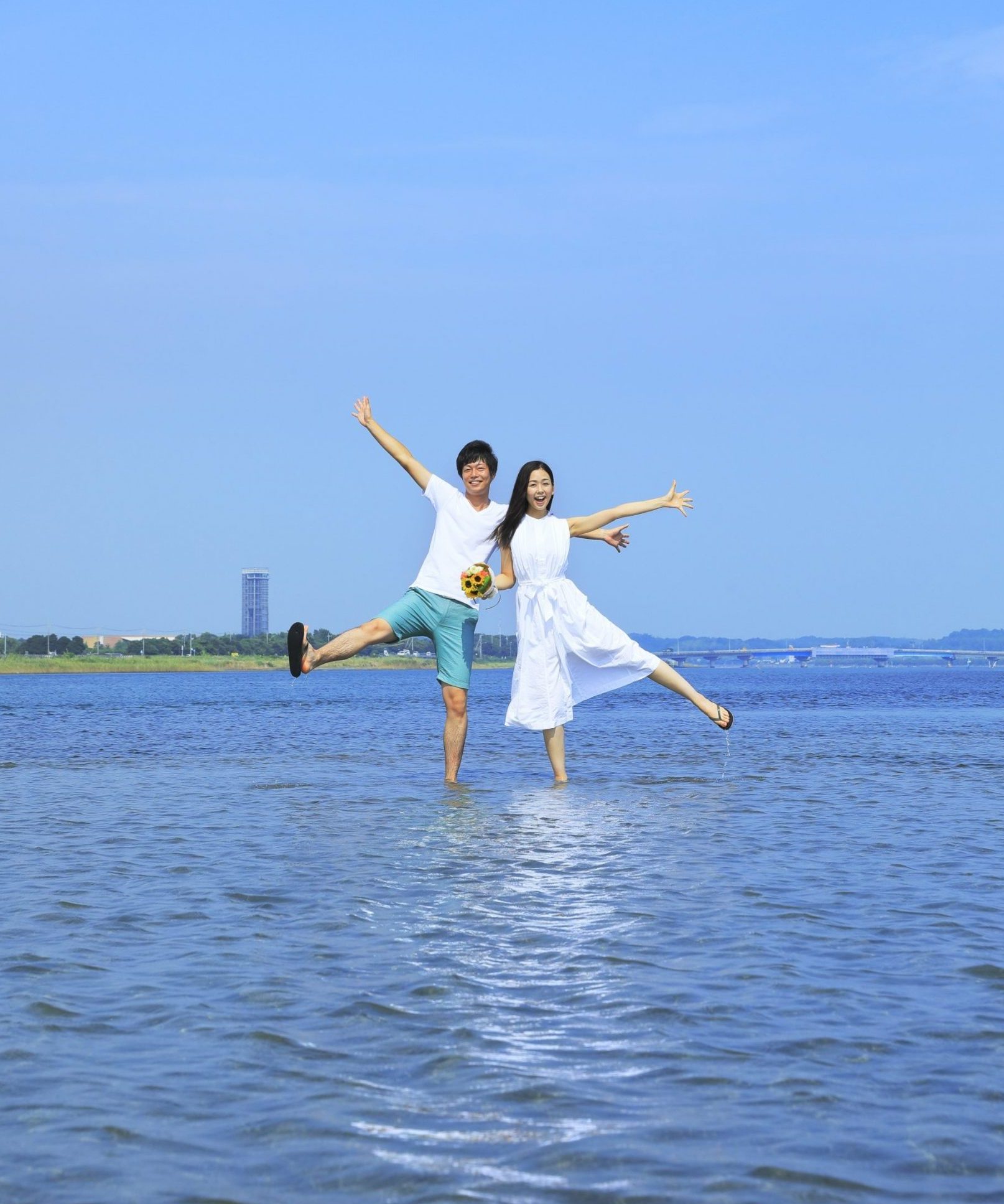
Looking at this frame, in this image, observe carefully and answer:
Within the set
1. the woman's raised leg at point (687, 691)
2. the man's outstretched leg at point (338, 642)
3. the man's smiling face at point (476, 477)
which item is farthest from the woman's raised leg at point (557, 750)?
the man's smiling face at point (476, 477)

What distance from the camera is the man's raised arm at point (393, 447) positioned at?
11000mm

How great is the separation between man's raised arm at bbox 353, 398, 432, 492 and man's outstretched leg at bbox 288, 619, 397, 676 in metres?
1.20

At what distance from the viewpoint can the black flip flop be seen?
10.6 meters

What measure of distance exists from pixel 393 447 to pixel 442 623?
1461mm

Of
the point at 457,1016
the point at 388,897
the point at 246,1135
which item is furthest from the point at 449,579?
the point at 246,1135

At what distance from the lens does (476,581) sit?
35.7 ft

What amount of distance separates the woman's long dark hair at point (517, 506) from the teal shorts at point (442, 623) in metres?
0.62

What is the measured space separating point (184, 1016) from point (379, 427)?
7302mm

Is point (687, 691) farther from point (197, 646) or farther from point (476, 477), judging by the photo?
point (197, 646)

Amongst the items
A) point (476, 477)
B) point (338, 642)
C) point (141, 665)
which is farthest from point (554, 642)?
point (141, 665)

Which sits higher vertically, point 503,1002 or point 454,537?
point 454,537

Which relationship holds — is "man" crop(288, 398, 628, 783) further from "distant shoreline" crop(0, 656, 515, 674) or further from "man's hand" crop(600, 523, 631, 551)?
"distant shoreline" crop(0, 656, 515, 674)

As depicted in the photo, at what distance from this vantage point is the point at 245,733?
71.6 ft

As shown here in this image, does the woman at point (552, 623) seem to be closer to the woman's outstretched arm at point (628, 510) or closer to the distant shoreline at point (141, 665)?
the woman's outstretched arm at point (628, 510)
